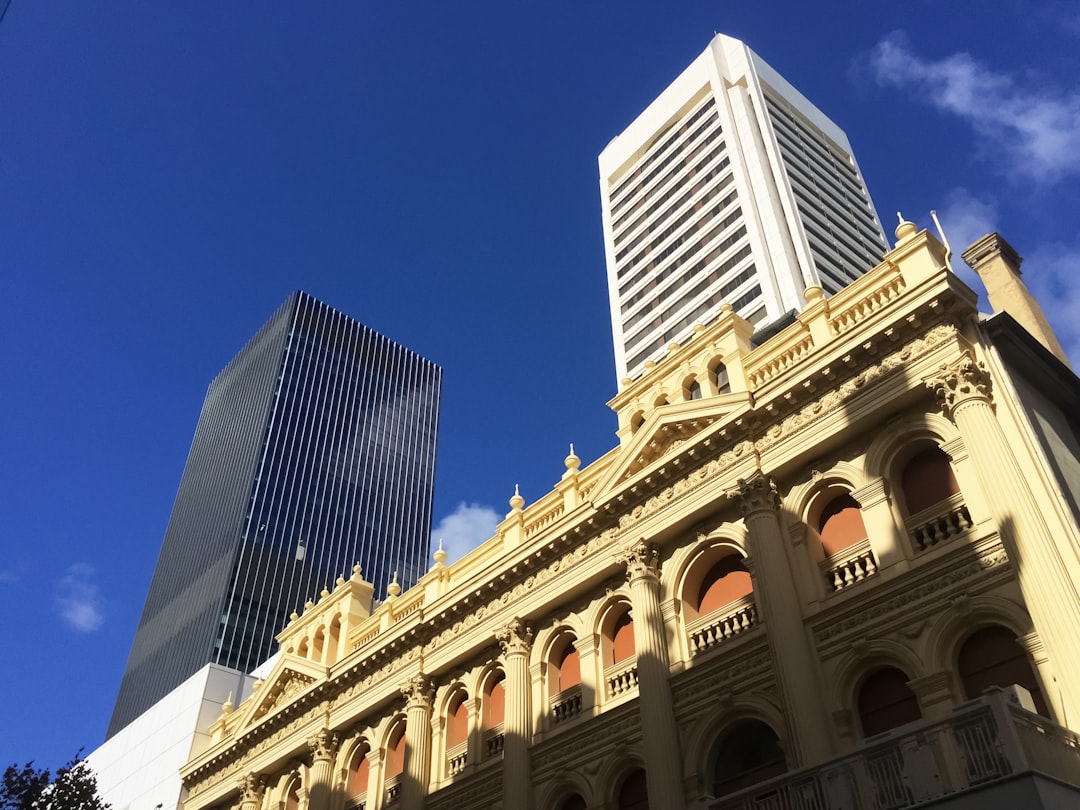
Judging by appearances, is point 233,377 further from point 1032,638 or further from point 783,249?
point 1032,638

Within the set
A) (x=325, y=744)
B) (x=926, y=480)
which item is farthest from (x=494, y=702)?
(x=926, y=480)

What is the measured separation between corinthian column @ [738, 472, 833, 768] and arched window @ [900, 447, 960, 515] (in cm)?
259

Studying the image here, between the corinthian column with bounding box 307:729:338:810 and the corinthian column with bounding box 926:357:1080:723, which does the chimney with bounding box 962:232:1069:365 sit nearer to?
the corinthian column with bounding box 926:357:1080:723

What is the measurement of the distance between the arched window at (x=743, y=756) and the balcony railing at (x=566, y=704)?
4.44 meters

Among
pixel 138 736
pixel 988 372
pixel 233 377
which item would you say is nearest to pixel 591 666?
pixel 988 372

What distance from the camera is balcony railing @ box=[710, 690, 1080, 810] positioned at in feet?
39.3

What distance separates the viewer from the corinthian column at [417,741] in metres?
25.1

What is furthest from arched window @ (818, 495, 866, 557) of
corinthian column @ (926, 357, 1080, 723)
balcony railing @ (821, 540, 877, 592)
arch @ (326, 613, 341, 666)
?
arch @ (326, 613, 341, 666)

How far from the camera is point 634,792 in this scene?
20.5 meters

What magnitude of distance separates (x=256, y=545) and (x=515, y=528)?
71909 mm

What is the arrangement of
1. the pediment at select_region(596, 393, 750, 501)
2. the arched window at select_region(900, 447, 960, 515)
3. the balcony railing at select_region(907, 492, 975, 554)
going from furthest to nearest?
1. the pediment at select_region(596, 393, 750, 501)
2. the arched window at select_region(900, 447, 960, 515)
3. the balcony railing at select_region(907, 492, 975, 554)

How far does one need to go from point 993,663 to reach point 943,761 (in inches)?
158

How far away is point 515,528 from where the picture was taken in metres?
26.6

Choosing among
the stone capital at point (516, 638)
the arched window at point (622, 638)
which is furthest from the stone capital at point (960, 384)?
the stone capital at point (516, 638)
